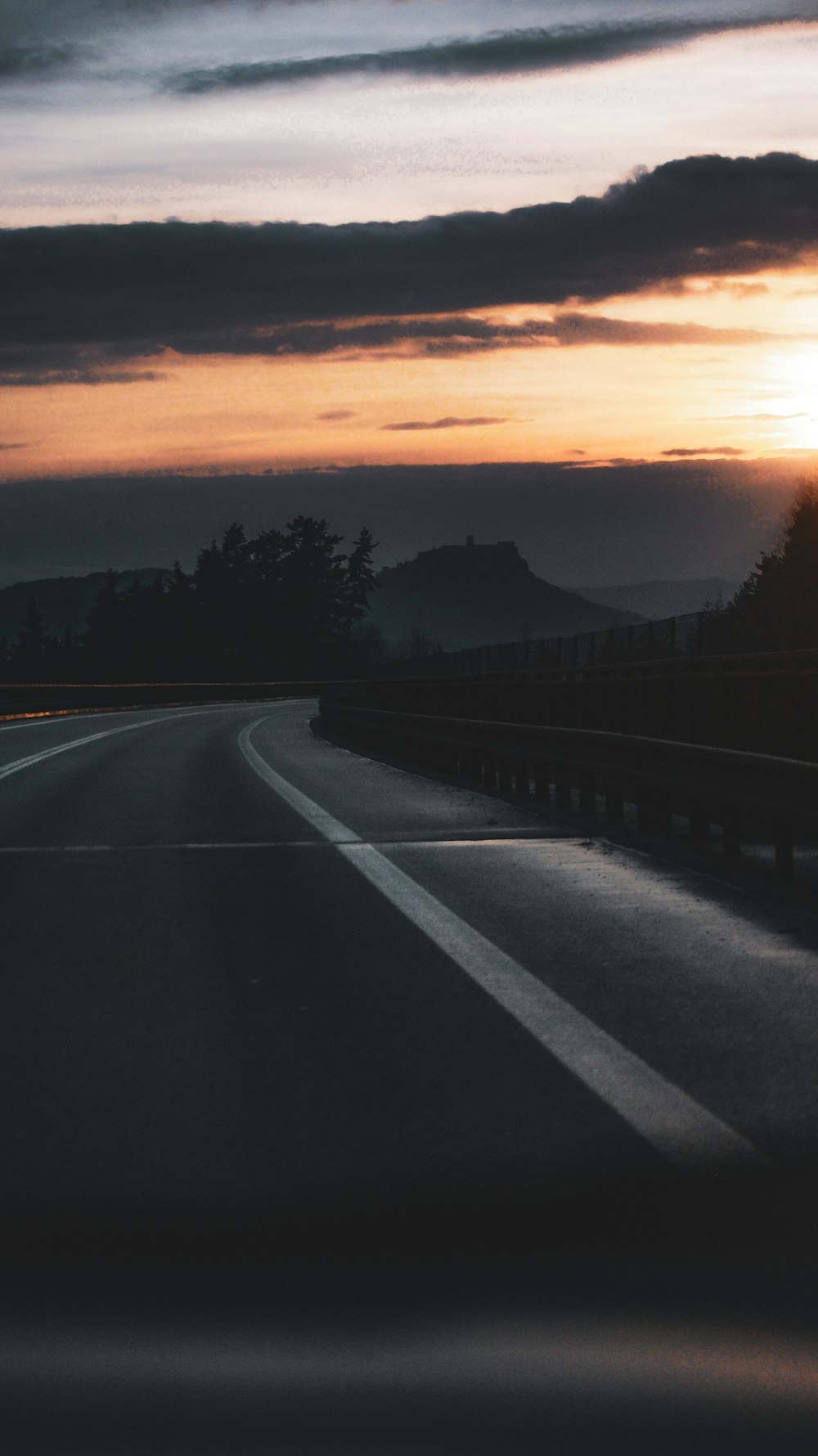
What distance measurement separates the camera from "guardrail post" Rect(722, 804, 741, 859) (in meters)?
11.6

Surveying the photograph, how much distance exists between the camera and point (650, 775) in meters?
12.6

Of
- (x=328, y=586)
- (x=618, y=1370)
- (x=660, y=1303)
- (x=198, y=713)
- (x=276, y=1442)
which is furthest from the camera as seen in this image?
(x=328, y=586)

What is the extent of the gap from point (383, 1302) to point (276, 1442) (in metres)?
0.70

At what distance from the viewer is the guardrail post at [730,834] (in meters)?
11.6

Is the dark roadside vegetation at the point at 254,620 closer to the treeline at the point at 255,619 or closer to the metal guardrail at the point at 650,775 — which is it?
the treeline at the point at 255,619

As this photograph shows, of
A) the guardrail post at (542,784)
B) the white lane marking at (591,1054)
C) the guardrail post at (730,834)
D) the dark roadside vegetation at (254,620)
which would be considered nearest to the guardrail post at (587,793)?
the guardrail post at (542,784)

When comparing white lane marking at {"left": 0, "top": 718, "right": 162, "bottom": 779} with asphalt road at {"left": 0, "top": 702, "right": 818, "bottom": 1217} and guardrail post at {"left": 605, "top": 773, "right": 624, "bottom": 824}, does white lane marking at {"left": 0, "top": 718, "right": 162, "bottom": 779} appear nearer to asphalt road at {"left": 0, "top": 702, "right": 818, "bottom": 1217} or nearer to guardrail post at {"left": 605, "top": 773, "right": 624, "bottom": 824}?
guardrail post at {"left": 605, "top": 773, "right": 624, "bottom": 824}

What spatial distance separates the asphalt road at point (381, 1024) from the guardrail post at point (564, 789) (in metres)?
3.10

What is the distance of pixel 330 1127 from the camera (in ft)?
16.4

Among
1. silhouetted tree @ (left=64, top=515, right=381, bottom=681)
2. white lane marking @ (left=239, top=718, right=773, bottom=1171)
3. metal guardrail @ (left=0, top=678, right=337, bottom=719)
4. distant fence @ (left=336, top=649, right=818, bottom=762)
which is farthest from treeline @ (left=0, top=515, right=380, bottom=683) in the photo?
white lane marking @ (left=239, top=718, right=773, bottom=1171)

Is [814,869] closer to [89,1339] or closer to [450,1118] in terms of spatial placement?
[450,1118]

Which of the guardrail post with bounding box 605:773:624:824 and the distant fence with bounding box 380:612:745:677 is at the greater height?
the distant fence with bounding box 380:612:745:677

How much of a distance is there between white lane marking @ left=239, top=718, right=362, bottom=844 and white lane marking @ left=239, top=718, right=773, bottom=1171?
3.32 meters

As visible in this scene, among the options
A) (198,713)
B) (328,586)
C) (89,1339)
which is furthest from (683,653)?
(328,586)
